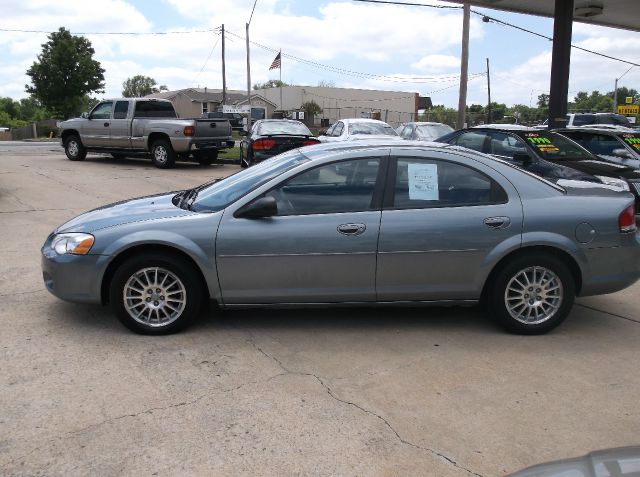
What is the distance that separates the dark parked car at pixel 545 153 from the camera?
28.9 feet

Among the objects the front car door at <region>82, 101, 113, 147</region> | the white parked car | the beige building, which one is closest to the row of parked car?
the white parked car

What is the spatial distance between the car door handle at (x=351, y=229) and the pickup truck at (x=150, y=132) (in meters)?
13.1

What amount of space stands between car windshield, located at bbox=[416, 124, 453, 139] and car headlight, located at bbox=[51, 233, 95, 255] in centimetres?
1307

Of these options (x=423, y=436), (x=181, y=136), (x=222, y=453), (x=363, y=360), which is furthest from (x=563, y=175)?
(x=181, y=136)

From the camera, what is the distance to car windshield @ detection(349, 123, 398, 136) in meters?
15.2

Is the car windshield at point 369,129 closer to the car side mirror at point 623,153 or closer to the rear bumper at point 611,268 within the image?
the car side mirror at point 623,153

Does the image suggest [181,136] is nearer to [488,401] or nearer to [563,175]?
[563,175]

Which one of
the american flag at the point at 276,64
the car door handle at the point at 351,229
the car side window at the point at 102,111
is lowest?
the car door handle at the point at 351,229

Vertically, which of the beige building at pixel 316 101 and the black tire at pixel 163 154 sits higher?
the beige building at pixel 316 101

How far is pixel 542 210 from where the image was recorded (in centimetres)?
480

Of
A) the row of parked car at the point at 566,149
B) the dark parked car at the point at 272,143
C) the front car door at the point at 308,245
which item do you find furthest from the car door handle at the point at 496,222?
the dark parked car at the point at 272,143

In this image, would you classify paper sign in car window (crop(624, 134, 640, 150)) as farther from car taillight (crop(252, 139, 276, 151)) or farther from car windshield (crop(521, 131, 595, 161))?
car taillight (crop(252, 139, 276, 151))

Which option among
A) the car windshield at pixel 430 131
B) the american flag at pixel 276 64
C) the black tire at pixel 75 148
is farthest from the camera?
the american flag at pixel 276 64

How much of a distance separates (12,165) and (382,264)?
1631cm
